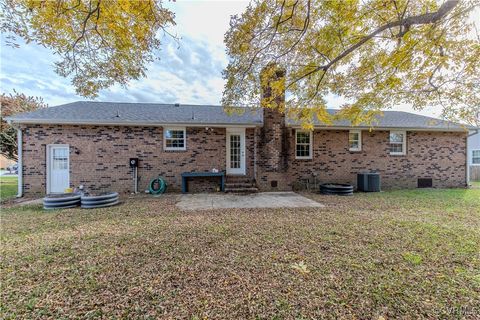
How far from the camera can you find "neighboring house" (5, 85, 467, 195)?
8.47 m

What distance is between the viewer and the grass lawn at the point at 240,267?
2.10 metres

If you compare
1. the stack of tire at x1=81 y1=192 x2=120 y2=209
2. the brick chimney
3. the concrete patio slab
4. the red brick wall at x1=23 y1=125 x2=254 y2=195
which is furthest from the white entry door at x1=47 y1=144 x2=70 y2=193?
the brick chimney

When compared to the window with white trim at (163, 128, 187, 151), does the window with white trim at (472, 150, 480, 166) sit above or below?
below

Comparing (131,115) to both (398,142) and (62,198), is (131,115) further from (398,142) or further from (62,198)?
(398,142)

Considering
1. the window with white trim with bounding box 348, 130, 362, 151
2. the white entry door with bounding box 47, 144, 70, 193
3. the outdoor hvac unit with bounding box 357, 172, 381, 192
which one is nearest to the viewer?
the white entry door with bounding box 47, 144, 70, 193

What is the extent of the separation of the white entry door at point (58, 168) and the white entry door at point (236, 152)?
7.03 metres

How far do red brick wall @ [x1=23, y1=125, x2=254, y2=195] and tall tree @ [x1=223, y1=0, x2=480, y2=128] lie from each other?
3.35 meters

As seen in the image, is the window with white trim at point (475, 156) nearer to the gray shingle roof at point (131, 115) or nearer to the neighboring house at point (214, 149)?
the neighboring house at point (214, 149)

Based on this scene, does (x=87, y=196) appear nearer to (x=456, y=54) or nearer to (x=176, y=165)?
(x=176, y=165)

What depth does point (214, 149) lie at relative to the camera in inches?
368

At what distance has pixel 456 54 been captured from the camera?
19.1 ft

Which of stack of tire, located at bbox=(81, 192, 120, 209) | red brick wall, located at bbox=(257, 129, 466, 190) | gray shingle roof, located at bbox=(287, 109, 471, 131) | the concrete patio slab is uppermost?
gray shingle roof, located at bbox=(287, 109, 471, 131)

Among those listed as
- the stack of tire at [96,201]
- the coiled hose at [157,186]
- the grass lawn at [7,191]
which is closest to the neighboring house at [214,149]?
the coiled hose at [157,186]

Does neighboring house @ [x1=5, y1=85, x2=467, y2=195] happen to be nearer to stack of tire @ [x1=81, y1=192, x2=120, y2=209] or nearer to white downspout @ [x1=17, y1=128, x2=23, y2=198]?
white downspout @ [x1=17, y1=128, x2=23, y2=198]
